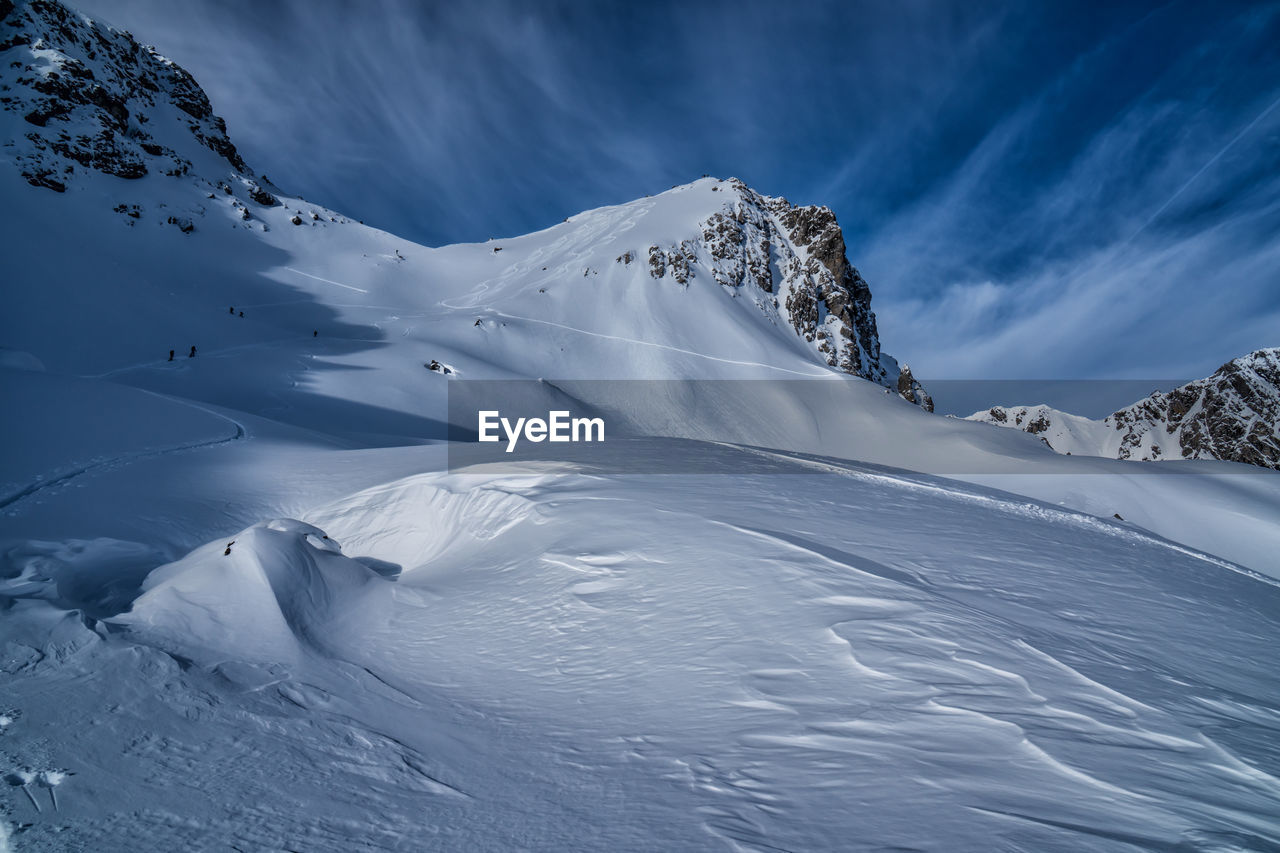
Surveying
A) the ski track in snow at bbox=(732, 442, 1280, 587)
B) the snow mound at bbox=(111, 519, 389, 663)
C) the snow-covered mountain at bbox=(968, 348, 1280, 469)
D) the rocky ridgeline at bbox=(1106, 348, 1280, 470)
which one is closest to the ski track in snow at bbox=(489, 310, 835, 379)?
the ski track in snow at bbox=(732, 442, 1280, 587)

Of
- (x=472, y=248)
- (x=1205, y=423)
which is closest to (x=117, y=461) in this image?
(x=472, y=248)

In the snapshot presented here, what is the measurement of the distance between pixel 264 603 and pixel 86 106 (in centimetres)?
7036

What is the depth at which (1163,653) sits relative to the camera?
3777mm

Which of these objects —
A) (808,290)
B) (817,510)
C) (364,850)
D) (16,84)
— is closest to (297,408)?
(817,510)

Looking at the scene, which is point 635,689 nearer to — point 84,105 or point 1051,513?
point 1051,513

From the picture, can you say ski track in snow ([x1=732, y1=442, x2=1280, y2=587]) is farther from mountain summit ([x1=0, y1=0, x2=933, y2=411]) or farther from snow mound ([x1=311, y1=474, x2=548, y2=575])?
mountain summit ([x1=0, y1=0, x2=933, y2=411])

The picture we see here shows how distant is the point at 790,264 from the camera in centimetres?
6894

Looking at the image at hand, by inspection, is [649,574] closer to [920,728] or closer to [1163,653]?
[920,728]

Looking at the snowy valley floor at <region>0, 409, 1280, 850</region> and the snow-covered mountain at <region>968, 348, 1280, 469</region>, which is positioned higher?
the snow-covered mountain at <region>968, 348, 1280, 469</region>

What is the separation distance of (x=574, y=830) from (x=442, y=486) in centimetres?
650

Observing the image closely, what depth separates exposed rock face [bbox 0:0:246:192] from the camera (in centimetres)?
4275

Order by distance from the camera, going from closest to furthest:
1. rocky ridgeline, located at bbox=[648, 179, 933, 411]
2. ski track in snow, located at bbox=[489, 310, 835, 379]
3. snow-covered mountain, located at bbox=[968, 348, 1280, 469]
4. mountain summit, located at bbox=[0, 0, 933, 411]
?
mountain summit, located at bbox=[0, 0, 933, 411], ski track in snow, located at bbox=[489, 310, 835, 379], rocky ridgeline, located at bbox=[648, 179, 933, 411], snow-covered mountain, located at bbox=[968, 348, 1280, 469]

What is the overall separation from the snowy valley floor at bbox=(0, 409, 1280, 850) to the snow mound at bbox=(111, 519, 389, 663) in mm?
25

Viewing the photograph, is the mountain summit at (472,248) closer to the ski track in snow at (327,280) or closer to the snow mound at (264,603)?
the ski track in snow at (327,280)
